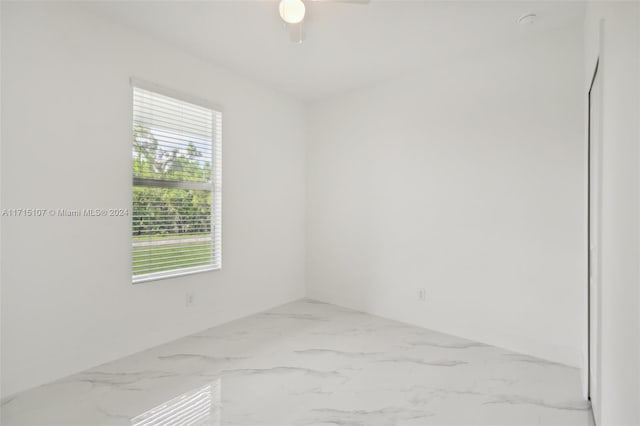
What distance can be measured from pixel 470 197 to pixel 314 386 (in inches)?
84.0

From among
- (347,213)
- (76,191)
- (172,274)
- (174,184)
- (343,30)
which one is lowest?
(172,274)

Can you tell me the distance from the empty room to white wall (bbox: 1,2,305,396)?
1cm

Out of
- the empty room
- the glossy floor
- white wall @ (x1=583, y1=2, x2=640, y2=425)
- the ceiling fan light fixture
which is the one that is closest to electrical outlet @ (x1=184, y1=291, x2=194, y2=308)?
the empty room

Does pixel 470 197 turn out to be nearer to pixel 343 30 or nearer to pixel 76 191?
pixel 343 30

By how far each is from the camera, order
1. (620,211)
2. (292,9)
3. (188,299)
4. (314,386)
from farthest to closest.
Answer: (188,299), (314,386), (292,9), (620,211)

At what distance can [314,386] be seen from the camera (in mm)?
2262

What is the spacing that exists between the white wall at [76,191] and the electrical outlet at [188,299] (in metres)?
0.03

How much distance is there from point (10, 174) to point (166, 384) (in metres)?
1.71

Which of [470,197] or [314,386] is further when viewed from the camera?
[470,197]

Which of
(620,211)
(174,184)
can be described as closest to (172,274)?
(174,184)

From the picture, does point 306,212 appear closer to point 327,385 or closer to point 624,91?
point 327,385

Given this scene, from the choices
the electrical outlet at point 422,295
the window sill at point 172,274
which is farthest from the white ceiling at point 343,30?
the electrical outlet at point 422,295

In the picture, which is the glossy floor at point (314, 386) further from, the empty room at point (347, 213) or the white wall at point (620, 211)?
the white wall at point (620, 211)

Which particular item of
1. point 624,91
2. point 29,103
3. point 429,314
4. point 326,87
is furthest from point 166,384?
point 326,87
